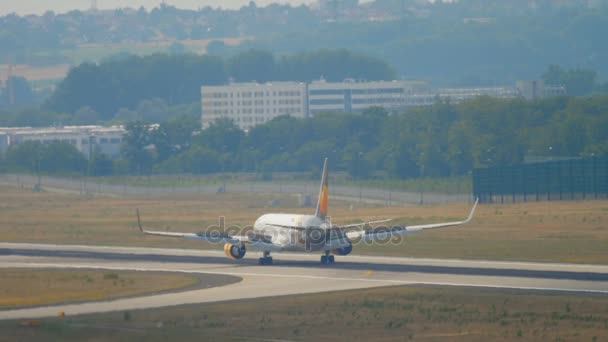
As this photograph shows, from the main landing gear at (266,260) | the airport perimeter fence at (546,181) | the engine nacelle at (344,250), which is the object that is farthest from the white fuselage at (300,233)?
the airport perimeter fence at (546,181)

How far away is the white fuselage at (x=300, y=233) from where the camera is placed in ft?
302

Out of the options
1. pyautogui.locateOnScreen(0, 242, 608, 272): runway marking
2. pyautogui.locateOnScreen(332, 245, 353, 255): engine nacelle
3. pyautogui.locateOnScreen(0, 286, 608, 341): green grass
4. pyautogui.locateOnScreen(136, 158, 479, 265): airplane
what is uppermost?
pyautogui.locateOnScreen(136, 158, 479, 265): airplane

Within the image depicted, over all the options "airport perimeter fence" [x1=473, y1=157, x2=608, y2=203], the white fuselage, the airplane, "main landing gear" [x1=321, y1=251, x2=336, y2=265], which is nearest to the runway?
"main landing gear" [x1=321, y1=251, x2=336, y2=265]

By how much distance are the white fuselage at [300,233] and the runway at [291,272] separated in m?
1.63

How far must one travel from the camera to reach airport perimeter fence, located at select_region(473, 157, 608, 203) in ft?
493

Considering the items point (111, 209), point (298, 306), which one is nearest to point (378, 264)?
point (298, 306)

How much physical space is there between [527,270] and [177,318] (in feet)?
98.0

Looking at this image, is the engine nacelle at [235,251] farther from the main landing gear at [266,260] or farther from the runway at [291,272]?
the main landing gear at [266,260]

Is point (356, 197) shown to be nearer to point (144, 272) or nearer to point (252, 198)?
point (252, 198)

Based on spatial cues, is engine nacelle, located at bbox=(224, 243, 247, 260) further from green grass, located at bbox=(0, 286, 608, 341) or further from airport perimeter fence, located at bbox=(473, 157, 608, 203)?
airport perimeter fence, located at bbox=(473, 157, 608, 203)

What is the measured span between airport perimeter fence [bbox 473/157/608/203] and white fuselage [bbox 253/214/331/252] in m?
64.6

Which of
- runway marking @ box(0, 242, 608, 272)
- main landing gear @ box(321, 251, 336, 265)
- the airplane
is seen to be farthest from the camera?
Answer: main landing gear @ box(321, 251, 336, 265)

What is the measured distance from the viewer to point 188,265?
9594 centimetres

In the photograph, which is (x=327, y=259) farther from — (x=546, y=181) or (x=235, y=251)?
(x=546, y=181)
